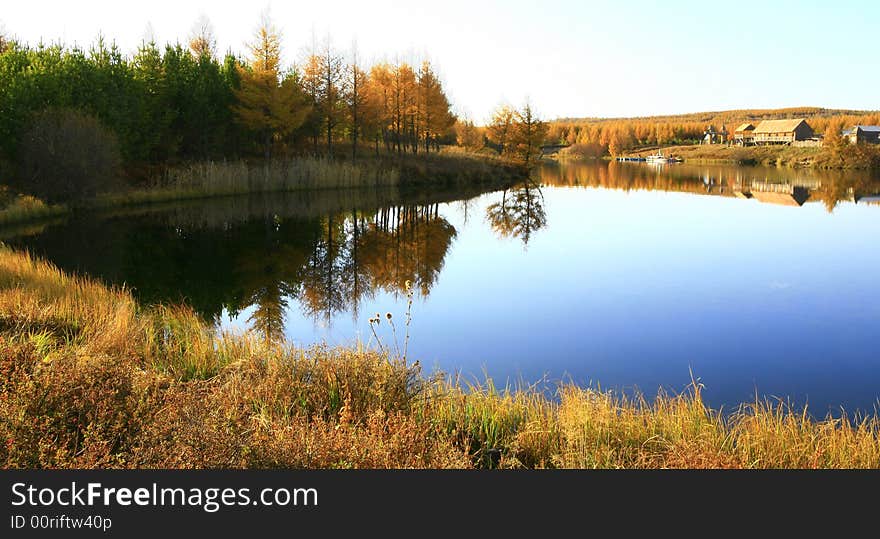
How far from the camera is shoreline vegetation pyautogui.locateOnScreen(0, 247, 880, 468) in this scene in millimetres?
4082

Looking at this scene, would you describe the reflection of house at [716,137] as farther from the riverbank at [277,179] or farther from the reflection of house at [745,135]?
the riverbank at [277,179]

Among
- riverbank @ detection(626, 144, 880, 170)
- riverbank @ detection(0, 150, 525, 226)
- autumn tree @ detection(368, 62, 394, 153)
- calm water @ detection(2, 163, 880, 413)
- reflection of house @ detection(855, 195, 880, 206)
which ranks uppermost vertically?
autumn tree @ detection(368, 62, 394, 153)

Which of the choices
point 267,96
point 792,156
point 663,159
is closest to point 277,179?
point 267,96

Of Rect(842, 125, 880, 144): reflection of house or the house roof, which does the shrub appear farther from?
the house roof

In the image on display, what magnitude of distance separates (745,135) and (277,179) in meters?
111

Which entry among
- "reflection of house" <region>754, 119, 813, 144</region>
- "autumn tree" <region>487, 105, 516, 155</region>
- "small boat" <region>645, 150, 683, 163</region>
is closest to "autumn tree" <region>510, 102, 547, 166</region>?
"autumn tree" <region>487, 105, 516, 155</region>

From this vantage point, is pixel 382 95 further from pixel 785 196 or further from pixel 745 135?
pixel 745 135

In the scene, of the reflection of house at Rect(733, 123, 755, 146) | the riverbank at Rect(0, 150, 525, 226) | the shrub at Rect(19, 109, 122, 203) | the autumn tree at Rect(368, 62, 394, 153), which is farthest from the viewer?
the reflection of house at Rect(733, 123, 755, 146)

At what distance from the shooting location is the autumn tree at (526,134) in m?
57.3

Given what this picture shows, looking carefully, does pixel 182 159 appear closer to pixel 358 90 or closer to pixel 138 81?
pixel 138 81

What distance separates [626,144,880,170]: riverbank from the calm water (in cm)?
4915

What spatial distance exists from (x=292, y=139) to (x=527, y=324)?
34128 millimetres

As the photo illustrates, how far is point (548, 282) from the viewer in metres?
15.1

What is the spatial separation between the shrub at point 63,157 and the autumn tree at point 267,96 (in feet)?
41.3
